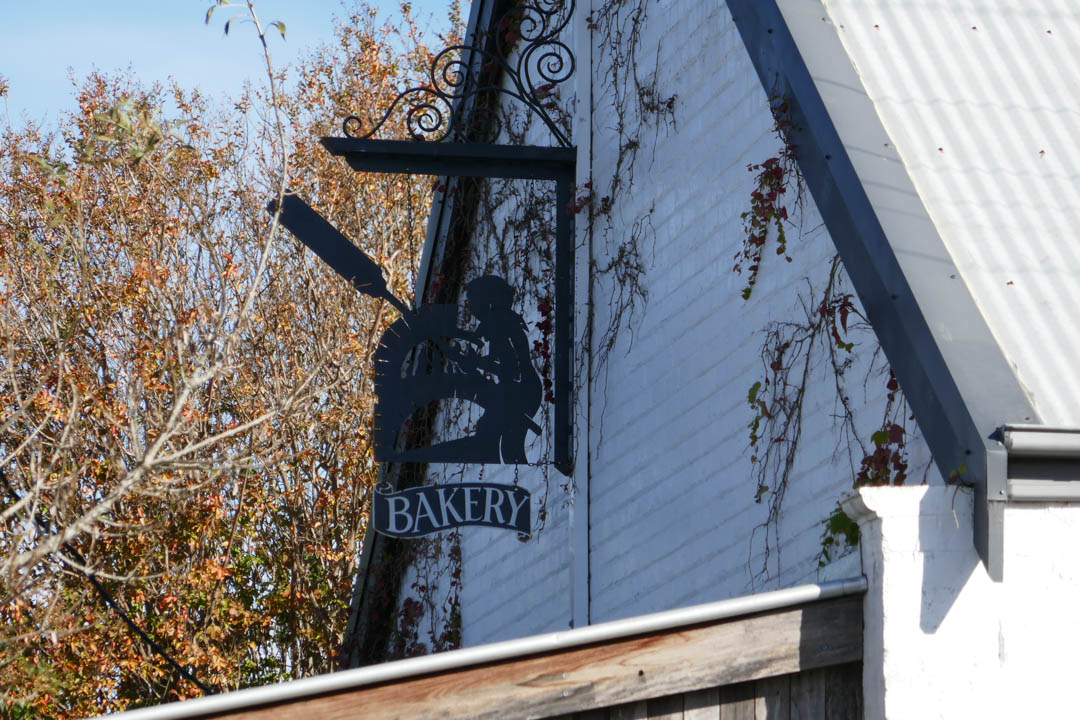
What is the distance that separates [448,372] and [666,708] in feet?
11.8

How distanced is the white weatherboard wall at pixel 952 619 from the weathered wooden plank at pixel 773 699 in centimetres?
21

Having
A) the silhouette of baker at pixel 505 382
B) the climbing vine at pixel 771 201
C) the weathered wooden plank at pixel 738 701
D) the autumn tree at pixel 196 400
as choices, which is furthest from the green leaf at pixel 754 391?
the autumn tree at pixel 196 400

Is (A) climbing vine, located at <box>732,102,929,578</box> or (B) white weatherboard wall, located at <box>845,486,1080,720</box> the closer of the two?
(B) white weatherboard wall, located at <box>845,486,1080,720</box>

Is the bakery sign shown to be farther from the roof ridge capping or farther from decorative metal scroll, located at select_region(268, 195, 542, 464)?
the roof ridge capping

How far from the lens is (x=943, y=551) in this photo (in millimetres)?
3480

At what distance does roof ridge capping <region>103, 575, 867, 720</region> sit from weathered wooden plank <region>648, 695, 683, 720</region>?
7.7 inches

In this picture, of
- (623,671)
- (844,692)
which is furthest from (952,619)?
(623,671)

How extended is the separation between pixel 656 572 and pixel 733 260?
1527 mm

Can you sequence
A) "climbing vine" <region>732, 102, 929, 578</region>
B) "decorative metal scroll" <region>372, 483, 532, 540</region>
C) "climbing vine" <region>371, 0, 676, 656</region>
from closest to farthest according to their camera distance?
1. "climbing vine" <region>732, 102, 929, 578</region>
2. "decorative metal scroll" <region>372, 483, 532, 540</region>
3. "climbing vine" <region>371, 0, 676, 656</region>

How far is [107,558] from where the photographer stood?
59.4 feet

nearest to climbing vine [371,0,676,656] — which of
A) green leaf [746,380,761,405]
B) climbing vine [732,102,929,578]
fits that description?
climbing vine [732,102,929,578]

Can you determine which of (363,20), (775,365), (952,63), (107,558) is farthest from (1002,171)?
(363,20)

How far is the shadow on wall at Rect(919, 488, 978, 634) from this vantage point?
11.4 feet

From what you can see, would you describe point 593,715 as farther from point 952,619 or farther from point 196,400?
point 196,400
